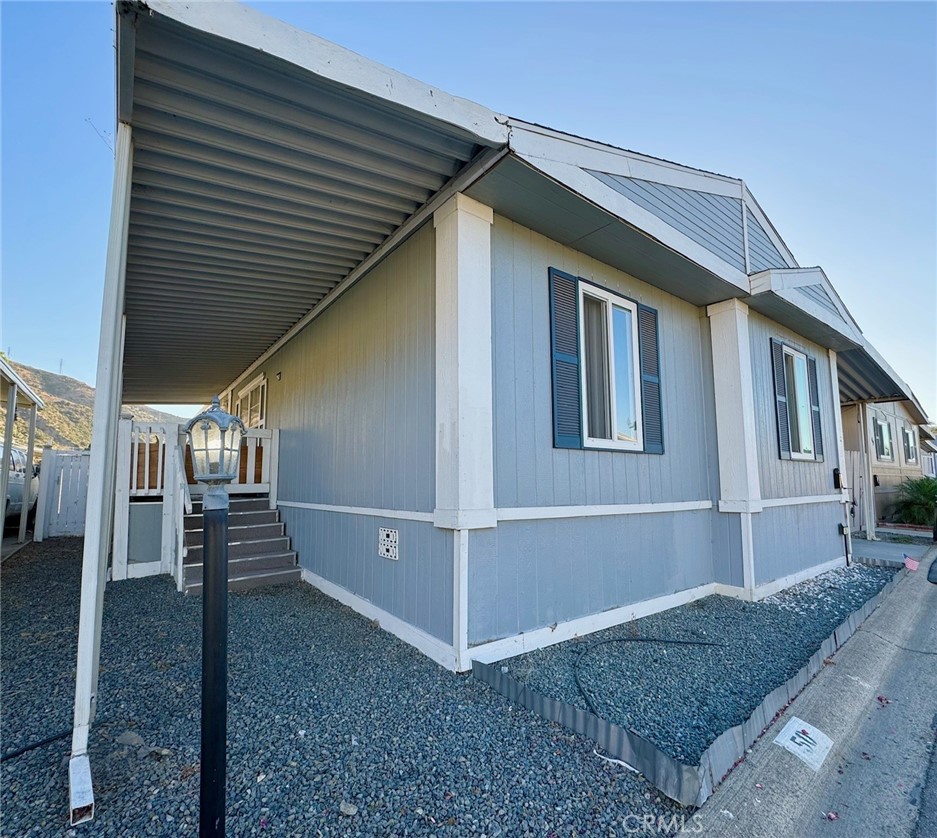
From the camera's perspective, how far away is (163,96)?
7.33 ft

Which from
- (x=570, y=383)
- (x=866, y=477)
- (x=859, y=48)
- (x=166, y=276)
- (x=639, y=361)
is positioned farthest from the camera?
(x=866, y=477)

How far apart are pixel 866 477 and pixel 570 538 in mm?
8559

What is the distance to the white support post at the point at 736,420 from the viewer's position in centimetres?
453

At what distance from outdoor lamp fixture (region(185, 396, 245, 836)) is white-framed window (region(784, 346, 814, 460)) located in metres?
6.02

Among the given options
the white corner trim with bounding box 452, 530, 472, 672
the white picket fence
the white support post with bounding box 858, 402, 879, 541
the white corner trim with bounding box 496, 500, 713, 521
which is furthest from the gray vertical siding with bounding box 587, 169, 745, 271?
the white picket fence

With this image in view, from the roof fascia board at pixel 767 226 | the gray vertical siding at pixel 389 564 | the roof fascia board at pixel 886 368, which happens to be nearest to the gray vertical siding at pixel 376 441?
the gray vertical siding at pixel 389 564

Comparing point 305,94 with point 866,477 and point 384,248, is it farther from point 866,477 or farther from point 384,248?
point 866,477

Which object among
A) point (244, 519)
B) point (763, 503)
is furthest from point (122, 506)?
point (763, 503)

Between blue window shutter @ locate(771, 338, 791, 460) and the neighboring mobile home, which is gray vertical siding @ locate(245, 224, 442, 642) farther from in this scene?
blue window shutter @ locate(771, 338, 791, 460)

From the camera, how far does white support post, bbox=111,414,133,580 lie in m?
5.10

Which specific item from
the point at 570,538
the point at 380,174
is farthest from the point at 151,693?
the point at 380,174

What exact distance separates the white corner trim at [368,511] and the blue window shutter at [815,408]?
5409 millimetres

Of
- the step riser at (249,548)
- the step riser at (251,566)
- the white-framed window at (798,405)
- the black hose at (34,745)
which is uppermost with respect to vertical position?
the white-framed window at (798,405)

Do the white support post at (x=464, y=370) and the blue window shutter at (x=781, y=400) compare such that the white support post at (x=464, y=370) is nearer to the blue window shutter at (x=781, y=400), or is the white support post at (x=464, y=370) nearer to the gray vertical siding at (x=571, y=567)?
the gray vertical siding at (x=571, y=567)
